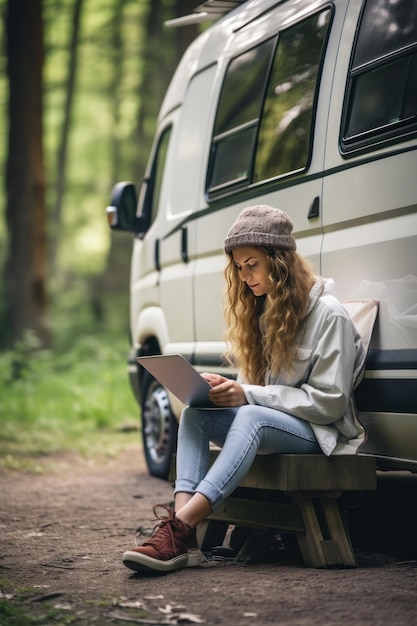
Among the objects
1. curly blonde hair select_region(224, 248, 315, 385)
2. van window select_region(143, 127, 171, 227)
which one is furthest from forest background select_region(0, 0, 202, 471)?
curly blonde hair select_region(224, 248, 315, 385)

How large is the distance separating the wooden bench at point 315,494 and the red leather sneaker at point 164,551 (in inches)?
A: 16.5

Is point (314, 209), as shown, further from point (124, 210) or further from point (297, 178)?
point (124, 210)

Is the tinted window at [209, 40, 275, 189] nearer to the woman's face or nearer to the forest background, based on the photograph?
the woman's face

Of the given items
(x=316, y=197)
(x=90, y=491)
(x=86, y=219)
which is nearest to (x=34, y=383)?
(x=90, y=491)

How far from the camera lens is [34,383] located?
12.8m

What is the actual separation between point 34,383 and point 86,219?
1711 centimetres

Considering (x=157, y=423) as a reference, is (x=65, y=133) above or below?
above

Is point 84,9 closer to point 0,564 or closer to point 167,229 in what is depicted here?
point 167,229

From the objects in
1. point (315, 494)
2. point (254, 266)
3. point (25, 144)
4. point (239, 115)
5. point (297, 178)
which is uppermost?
point (25, 144)

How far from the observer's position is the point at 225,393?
4398 millimetres

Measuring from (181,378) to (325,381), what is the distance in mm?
614

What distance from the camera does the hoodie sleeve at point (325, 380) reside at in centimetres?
431

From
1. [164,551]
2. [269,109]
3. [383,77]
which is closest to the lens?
[164,551]

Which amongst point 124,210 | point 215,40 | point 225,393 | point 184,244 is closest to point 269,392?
point 225,393
